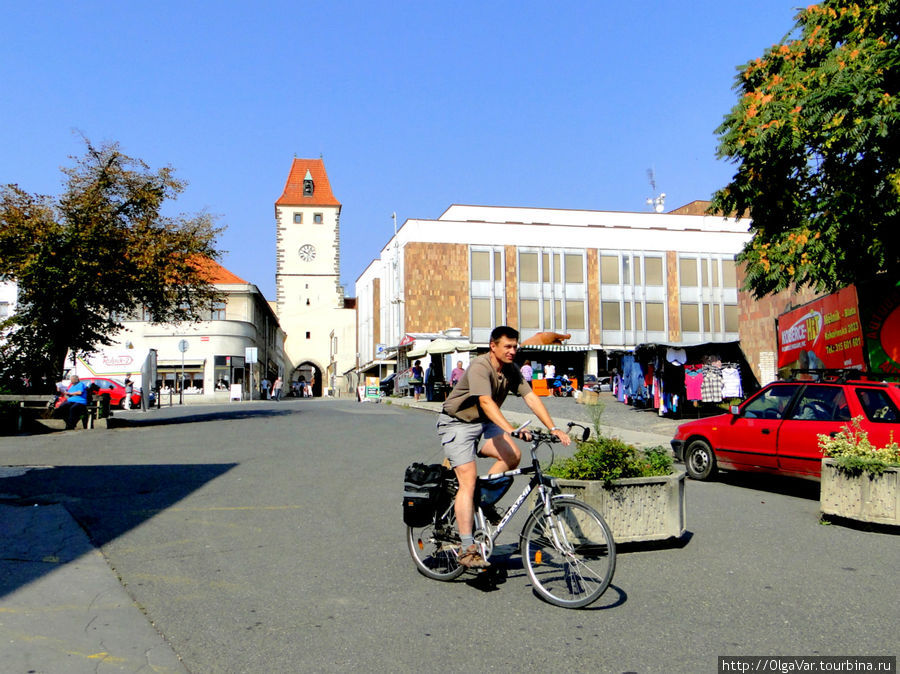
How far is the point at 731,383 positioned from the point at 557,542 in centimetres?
1740

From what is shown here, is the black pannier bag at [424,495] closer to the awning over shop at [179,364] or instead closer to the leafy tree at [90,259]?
the leafy tree at [90,259]

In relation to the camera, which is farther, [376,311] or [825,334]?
[376,311]

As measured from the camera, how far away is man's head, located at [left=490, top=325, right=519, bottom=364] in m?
5.84

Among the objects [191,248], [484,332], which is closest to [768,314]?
[191,248]

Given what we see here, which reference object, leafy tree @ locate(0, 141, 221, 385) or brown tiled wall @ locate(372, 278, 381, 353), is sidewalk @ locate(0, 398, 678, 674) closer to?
leafy tree @ locate(0, 141, 221, 385)

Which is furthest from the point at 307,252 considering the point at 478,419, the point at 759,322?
the point at 478,419

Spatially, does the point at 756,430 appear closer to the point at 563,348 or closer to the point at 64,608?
the point at 64,608

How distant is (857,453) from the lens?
8.41m

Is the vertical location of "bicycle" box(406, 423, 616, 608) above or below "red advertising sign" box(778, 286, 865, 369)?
below

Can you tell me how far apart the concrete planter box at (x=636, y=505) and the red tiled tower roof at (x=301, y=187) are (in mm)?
Result: 87784

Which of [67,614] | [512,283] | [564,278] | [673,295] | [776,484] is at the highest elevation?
[564,278]

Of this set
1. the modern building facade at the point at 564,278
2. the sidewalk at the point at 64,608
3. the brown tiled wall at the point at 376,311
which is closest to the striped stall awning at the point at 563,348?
the modern building facade at the point at 564,278

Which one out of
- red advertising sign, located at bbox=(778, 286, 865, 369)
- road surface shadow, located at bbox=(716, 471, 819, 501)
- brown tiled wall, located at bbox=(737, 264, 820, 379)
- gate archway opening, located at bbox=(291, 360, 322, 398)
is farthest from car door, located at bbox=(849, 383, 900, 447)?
gate archway opening, located at bbox=(291, 360, 322, 398)

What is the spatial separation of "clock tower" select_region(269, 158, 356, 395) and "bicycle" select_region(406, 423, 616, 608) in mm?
84744
